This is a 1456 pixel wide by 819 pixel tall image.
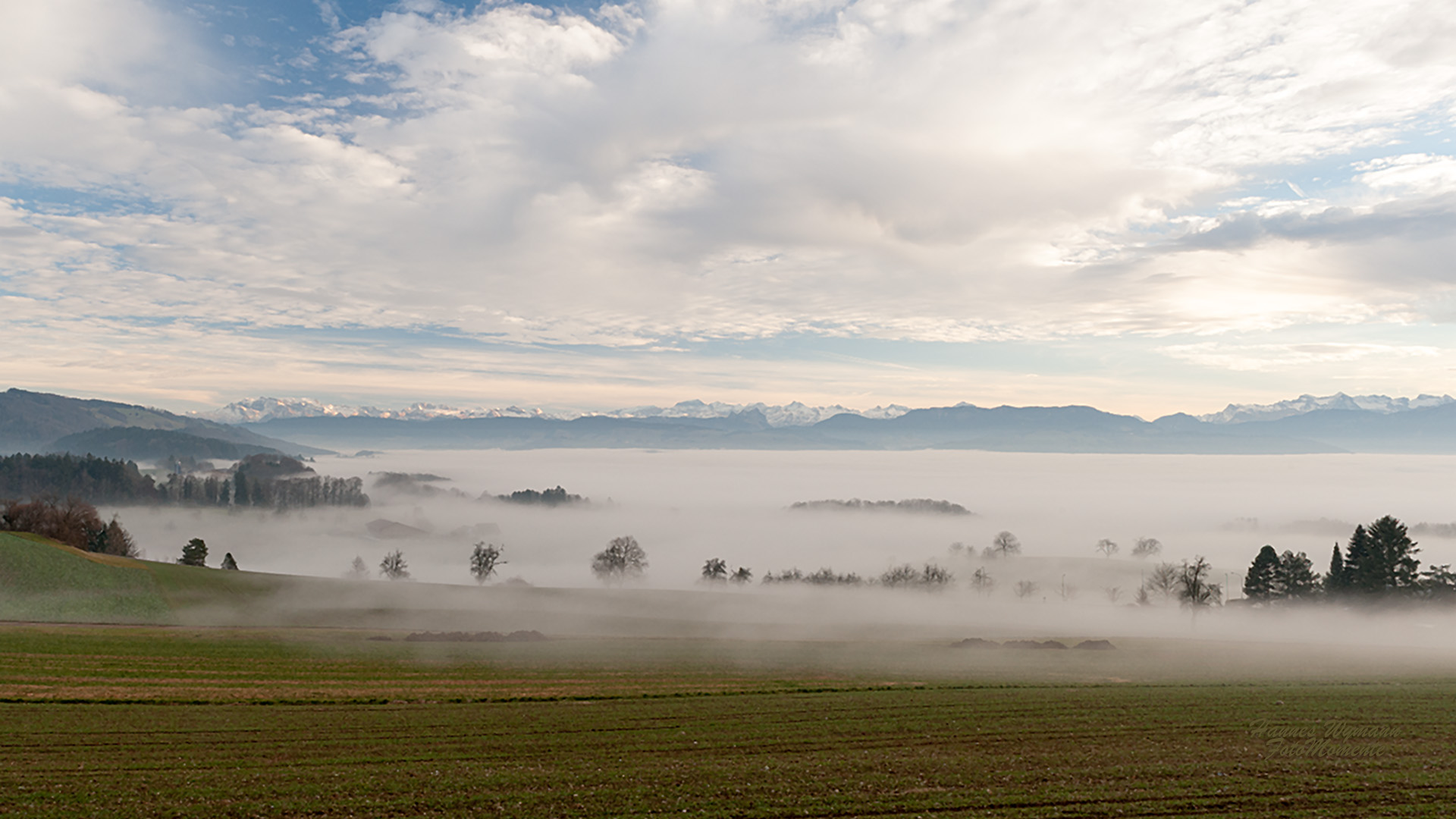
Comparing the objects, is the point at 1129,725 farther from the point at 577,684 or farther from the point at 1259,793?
the point at 577,684

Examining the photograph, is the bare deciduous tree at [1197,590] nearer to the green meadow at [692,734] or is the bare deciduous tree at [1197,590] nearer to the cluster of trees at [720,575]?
the green meadow at [692,734]

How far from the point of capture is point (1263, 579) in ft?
358

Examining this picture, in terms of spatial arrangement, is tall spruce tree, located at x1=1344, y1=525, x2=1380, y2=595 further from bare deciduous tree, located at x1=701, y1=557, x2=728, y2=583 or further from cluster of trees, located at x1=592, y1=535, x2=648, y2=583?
cluster of trees, located at x1=592, y1=535, x2=648, y2=583

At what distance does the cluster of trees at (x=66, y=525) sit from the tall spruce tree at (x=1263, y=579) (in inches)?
6887

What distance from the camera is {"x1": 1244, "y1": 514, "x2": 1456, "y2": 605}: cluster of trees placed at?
95.8 m

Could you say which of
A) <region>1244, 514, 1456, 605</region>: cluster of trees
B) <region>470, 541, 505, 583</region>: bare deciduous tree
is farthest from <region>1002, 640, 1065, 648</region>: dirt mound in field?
<region>470, 541, 505, 583</region>: bare deciduous tree

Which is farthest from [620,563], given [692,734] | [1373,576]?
[692,734]

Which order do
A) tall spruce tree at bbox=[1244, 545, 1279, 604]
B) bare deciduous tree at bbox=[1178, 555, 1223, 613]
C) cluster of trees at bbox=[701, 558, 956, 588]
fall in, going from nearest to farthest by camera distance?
bare deciduous tree at bbox=[1178, 555, 1223, 613], tall spruce tree at bbox=[1244, 545, 1279, 604], cluster of trees at bbox=[701, 558, 956, 588]

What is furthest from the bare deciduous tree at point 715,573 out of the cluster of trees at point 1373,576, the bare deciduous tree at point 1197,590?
the cluster of trees at point 1373,576

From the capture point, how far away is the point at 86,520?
123 m

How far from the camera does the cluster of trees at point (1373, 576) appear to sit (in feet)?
314

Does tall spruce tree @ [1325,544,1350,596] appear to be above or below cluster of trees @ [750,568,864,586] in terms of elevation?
above

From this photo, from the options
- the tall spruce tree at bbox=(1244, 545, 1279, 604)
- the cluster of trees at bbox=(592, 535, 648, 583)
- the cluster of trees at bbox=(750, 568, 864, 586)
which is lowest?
the cluster of trees at bbox=(750, 568, 864, 586)

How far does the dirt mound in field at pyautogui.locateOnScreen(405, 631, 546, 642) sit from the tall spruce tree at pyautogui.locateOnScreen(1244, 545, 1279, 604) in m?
105
